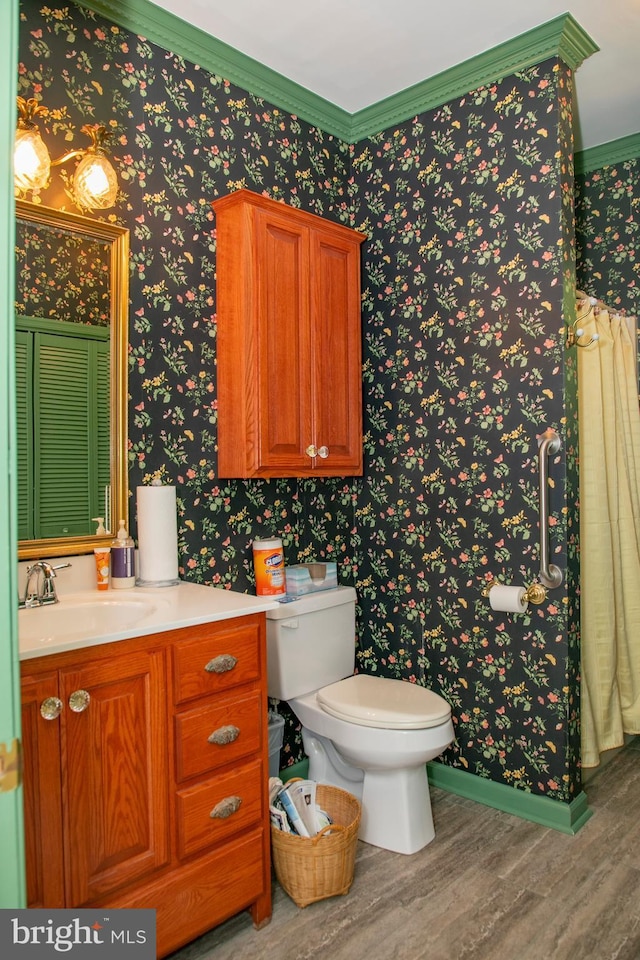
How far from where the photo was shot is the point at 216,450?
2457 mm

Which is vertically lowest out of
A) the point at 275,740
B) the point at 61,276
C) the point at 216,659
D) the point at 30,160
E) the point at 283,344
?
the point at 275,740

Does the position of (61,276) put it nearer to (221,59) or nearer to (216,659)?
(221,59)

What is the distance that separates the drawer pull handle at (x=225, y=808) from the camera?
178 centimetres

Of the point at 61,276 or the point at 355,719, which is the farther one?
the point at 355,719

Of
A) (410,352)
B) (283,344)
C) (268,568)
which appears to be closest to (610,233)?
(410,352)

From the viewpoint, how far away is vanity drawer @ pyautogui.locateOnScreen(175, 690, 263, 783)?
173 centimetres

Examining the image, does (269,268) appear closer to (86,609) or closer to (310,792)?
(86,609)

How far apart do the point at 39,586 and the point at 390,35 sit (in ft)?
7.20

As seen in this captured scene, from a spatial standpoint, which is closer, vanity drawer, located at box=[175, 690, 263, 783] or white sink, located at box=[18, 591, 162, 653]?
white sink, located at box=[18, 591, 162, 653]

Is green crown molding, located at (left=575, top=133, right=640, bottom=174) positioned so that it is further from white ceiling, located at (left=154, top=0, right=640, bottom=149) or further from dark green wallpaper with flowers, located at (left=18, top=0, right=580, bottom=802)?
dark green wallpaper with flowers, located at (left=18, top=0, right=580, bottom=802)

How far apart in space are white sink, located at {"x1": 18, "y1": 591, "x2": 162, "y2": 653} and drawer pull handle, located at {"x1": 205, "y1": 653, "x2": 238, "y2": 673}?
0.71ft

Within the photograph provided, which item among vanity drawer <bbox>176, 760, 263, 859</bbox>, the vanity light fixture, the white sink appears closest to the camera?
the white sink

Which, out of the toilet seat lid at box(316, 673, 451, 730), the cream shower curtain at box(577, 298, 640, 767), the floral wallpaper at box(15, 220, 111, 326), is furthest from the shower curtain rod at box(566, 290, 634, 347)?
the floral wallpaper at box(15, 220, 111, 326)

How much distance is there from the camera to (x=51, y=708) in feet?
4.78
